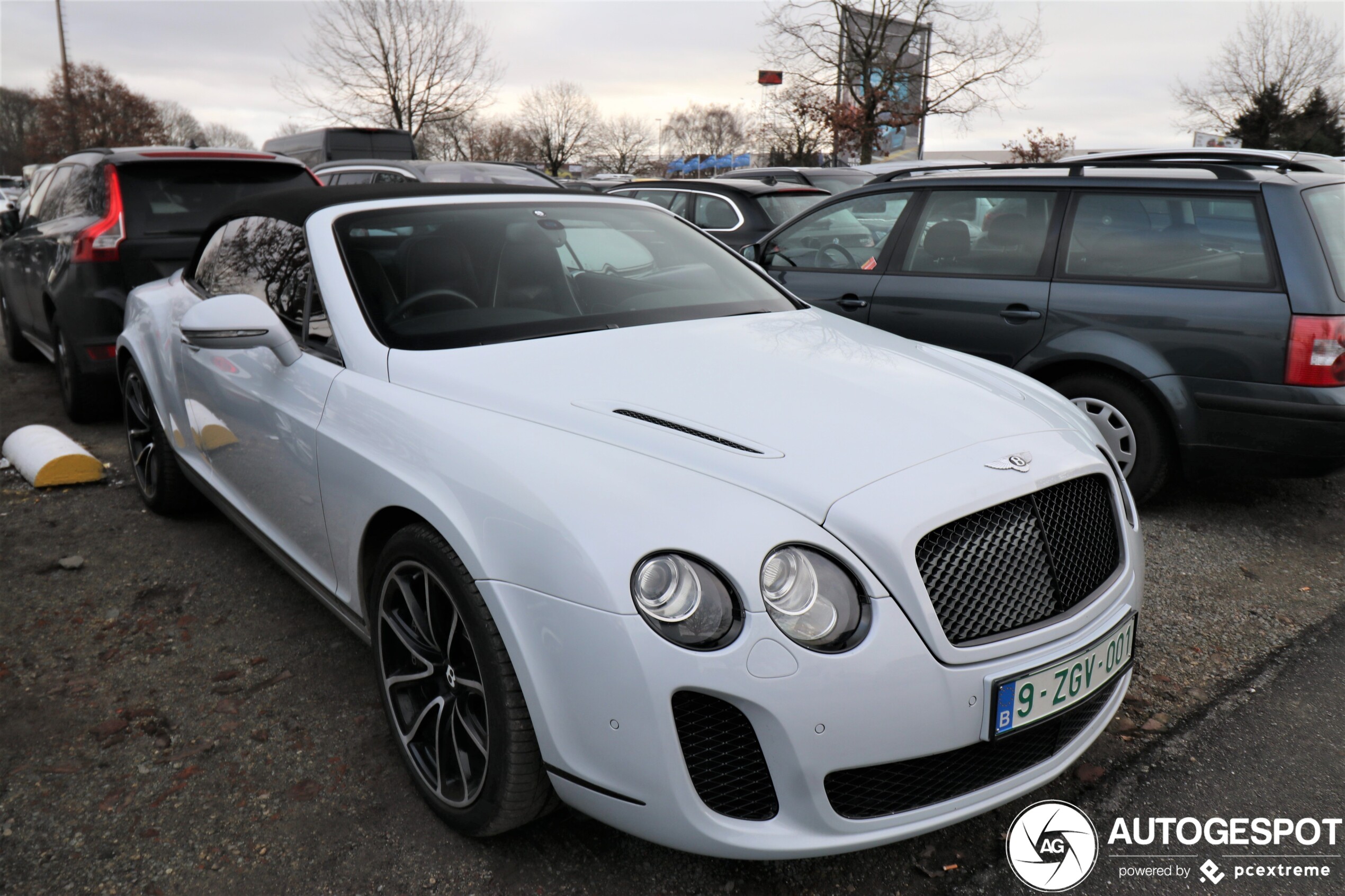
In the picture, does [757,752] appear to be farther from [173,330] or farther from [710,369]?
[173,330]

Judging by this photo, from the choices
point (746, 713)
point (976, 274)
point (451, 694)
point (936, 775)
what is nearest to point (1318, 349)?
point (976, 274)

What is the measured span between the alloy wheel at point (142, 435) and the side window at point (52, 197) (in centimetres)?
278

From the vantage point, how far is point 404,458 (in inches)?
86.8

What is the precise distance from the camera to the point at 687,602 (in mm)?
1710

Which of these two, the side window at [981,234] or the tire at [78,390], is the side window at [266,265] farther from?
the side window at [981,234]

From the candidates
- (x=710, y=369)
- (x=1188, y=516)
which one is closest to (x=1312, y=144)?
(x=1188, y=516)

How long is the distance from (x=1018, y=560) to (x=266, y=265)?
2.67m

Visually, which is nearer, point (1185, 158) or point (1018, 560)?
point (1018, 560)

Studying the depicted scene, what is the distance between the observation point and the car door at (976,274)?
4.60 m

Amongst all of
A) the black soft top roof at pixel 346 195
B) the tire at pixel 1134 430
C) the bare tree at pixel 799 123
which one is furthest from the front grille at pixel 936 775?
the bare tree at pixel 799 123

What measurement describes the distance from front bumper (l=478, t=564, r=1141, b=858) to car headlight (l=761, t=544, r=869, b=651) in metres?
0.03

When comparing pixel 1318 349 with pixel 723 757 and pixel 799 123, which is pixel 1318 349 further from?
pixel 799 123

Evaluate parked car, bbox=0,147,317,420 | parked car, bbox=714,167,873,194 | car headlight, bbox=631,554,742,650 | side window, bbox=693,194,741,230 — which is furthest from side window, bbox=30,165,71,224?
parked car, bbox=714,167,873,194

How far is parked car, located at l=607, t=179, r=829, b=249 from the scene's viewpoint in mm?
8523
